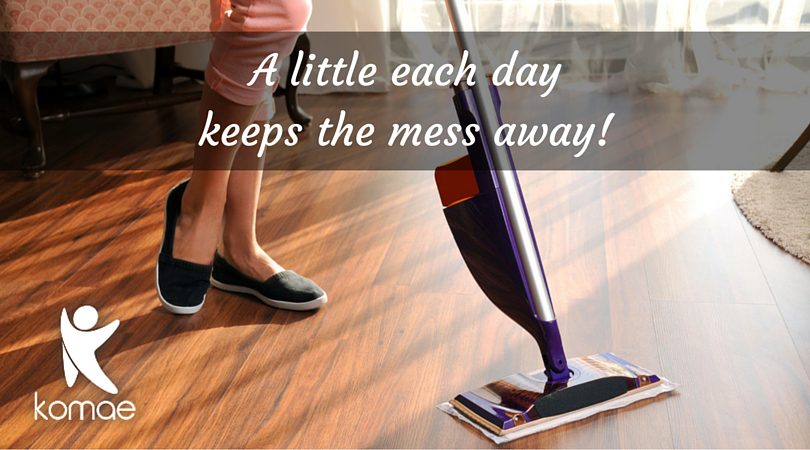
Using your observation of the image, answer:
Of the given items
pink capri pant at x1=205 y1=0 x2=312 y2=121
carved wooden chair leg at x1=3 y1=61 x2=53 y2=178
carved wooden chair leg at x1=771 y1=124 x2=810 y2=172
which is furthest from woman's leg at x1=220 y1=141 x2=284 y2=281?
carved wooden chair leg at x1=771 y1=124 x2=810 y2=172

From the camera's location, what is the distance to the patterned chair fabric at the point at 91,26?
6.85ft

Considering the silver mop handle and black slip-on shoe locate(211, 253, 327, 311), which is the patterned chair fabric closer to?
black slip-on shoe locate(211, 253, 327, 311)

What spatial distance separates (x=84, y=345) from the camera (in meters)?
1.41

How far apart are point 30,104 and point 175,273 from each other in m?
0.93

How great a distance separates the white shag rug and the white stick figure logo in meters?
1.16

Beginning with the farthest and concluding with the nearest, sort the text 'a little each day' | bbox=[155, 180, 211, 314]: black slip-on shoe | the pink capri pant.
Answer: the text 'a little each day' → bbox=[155, 180, 211, 314]: black slip-on shoe → the pink capri pant

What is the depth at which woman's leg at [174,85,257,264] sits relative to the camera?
4.64 ft

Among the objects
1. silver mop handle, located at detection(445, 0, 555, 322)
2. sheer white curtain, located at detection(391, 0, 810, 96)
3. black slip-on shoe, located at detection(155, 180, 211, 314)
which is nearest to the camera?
silver mop handle, located at detection(445, 0, 555, 322)

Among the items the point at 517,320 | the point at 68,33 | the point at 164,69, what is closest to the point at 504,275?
the point at 517,320

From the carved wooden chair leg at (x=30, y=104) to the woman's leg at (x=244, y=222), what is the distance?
81cm

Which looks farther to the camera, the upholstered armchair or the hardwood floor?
the upholstered armchair

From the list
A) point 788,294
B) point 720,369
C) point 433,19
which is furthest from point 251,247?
point 433,19

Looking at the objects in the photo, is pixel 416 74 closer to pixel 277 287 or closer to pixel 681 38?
pixel 681 38

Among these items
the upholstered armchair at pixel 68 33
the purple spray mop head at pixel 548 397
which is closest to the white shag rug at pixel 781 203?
the purple spray mop head at pixel 548 397
